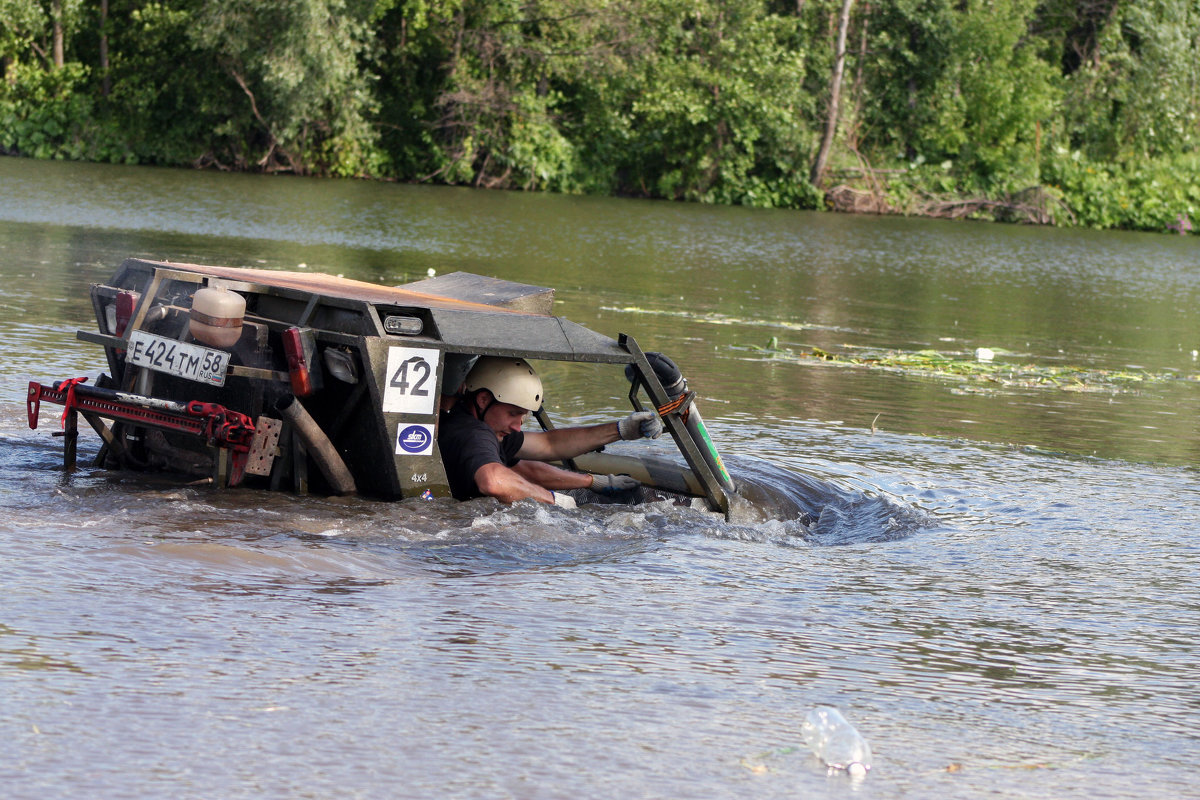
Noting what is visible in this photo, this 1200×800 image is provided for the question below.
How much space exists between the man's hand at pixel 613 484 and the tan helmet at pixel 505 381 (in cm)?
93

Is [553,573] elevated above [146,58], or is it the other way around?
[146,58]

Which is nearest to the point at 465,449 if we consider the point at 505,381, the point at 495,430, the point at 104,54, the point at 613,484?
the point at 495,430

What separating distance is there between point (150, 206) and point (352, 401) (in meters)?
21.5

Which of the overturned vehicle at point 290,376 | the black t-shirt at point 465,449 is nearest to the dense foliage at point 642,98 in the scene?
the overturned vehicle at point 290,376

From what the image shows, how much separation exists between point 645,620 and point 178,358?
2.42m

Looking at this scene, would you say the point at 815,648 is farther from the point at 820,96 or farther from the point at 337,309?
the point at 820,96

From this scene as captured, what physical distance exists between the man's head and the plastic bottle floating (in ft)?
Answer: 10.1

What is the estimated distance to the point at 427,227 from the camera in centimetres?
2733

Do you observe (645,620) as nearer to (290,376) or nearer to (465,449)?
(465,449)

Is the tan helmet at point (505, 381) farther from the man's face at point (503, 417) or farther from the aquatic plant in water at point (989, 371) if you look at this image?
the aquatic plant in water at point (989, 371)

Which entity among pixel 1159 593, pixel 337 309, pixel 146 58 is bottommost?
pixel 1159 593

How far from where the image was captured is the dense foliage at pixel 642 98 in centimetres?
3953

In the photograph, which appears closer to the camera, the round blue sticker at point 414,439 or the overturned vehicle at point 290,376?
the overturned vehicle at point 290,376

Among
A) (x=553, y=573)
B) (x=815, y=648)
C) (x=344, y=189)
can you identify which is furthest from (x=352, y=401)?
(x=344, y=189)
